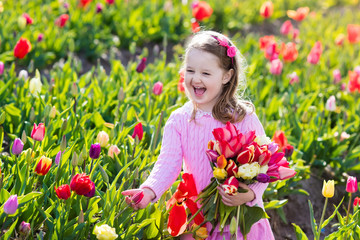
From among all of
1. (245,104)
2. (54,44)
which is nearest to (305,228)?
(245,104)

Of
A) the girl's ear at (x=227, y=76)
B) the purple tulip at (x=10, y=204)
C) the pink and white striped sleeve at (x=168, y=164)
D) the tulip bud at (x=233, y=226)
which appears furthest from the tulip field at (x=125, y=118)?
the girl's ear at (x=227, y=76)

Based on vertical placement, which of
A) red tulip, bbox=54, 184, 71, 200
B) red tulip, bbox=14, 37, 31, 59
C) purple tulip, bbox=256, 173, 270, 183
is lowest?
red tulip, bbox=54, 184, 71, 200

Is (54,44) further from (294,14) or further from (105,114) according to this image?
(294,14)

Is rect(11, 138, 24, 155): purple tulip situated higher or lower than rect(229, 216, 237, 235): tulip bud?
higher

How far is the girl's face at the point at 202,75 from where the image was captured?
214 centimetres

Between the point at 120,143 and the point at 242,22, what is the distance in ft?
13.5

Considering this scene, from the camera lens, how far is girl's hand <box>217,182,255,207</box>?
1981 millimetres

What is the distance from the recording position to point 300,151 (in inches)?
129

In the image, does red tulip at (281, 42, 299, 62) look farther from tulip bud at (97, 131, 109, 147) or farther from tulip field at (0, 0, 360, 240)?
tulip bud at (97, 131, 109, 147)

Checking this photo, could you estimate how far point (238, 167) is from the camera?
193 centimetres

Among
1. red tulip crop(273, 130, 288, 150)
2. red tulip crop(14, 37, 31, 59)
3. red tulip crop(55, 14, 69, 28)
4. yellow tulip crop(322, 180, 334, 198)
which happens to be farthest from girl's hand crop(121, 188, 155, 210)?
red tulip crop(55, 14, 69, 28)

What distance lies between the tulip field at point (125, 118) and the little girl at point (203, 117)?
19cm

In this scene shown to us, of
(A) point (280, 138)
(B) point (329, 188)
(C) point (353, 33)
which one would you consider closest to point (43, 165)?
(B) point (329, 188)

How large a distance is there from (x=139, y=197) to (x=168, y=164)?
24 centimetres
